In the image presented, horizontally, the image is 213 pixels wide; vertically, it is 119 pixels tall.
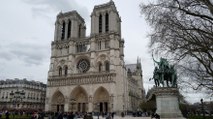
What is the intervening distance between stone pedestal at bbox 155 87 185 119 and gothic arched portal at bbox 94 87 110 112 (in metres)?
26.4

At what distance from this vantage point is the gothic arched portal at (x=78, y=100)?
1770 inches

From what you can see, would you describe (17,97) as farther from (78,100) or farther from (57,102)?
(78,100)

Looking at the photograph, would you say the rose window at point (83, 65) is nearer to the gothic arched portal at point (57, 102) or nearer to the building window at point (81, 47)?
the building window at point (81, 47)

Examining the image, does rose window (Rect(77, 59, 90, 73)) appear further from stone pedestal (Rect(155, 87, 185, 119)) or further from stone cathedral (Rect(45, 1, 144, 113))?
stone pedestal (Rect(155, 87, 185, 119))

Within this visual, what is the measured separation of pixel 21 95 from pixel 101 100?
27936 mm

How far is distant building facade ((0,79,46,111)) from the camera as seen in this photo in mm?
59894

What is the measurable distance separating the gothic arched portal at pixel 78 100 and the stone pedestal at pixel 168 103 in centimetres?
2911

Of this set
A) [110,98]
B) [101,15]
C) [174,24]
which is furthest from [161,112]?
[101,15]

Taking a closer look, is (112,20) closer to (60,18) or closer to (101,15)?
(101,15)

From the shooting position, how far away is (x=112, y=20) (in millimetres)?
46906

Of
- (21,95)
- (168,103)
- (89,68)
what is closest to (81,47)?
(89,68)

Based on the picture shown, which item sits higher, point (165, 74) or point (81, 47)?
point (81, 47)

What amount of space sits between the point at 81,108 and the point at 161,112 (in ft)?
101

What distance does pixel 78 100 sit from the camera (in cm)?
4622
